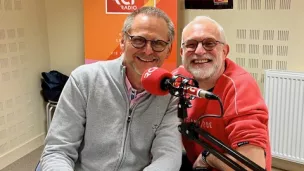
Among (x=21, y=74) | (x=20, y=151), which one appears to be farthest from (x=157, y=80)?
(x=20, y=151)

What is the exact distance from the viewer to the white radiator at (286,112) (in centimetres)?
271

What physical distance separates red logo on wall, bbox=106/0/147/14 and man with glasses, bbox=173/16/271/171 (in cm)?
166

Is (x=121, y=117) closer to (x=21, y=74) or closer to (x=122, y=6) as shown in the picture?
(x=122, y=6)

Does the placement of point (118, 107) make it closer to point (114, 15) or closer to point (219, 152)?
point (219, 152)

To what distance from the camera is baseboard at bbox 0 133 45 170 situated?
3167 millimetres

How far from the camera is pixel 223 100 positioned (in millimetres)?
1512

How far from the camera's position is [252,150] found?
1.36 metres

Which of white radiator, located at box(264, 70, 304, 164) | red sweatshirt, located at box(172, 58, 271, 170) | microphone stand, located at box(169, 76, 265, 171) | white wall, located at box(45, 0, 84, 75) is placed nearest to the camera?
microphone stand, located at box(169, 76, 265, 171)

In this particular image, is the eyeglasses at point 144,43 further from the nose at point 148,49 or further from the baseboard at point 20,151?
the baseboard at point 20,151

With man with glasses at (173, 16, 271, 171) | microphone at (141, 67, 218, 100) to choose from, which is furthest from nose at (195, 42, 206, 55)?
microphone at (141, 67, 218, 100)

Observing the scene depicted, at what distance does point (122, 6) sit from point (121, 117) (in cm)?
190

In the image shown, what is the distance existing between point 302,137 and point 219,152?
2.14 meters

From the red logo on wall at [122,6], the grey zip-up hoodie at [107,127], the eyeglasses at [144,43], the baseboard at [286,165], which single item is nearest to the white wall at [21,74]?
the red logo on wall at [122,6]

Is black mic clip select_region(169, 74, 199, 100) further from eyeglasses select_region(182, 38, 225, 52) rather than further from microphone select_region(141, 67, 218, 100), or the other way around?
eyeglasses select_region(182, 38, 225, 52)
